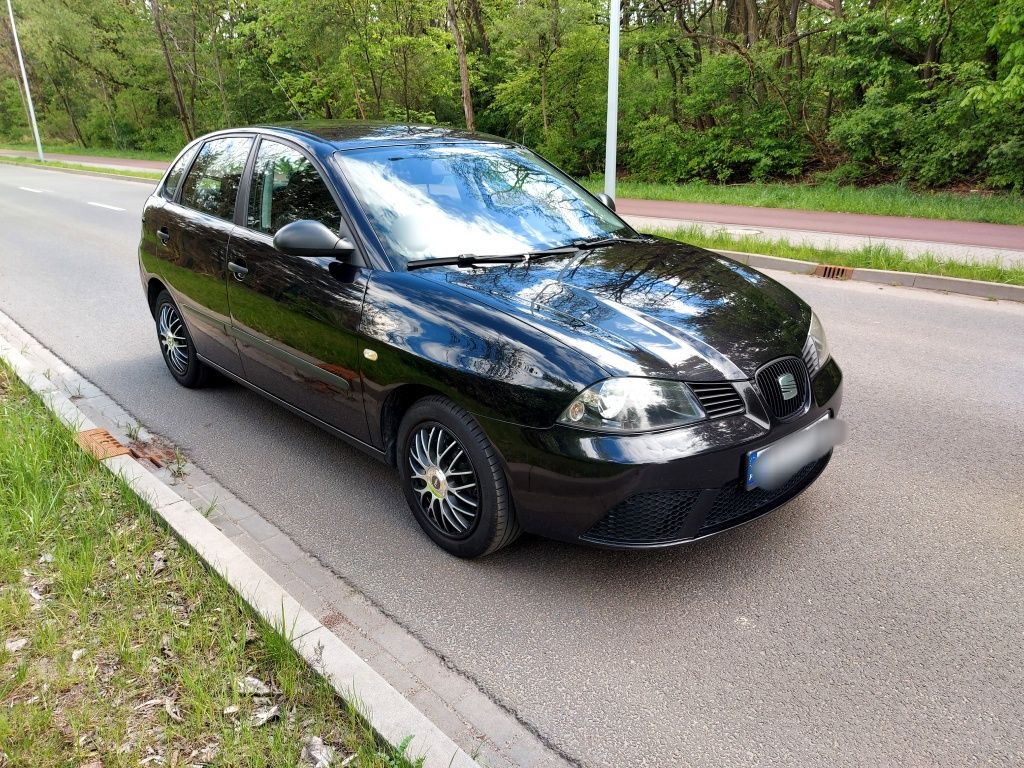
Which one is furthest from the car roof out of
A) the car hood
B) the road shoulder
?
the road shoulder

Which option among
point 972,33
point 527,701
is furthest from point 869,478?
point 972,33

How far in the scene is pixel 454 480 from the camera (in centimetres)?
328

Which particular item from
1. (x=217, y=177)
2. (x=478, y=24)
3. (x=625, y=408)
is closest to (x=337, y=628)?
(x=625, y=408)

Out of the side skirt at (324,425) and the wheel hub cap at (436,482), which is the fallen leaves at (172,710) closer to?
the wheel hub cap at (436,482)

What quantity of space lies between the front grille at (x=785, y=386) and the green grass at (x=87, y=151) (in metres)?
37.9

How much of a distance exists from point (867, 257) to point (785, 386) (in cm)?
720

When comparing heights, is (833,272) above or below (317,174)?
below

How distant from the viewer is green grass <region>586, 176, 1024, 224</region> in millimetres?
14109

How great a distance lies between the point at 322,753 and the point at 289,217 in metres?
2.74

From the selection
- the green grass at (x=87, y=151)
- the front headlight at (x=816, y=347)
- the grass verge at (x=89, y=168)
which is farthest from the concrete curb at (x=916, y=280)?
the green grass at (x=87, y=151)

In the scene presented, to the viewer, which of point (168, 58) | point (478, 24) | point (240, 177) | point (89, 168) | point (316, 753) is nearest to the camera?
point (316, 753)

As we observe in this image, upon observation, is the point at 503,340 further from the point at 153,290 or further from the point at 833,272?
the point at 833,272

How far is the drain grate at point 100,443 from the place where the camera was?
4.16 meters

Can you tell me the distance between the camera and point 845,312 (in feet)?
24.7
